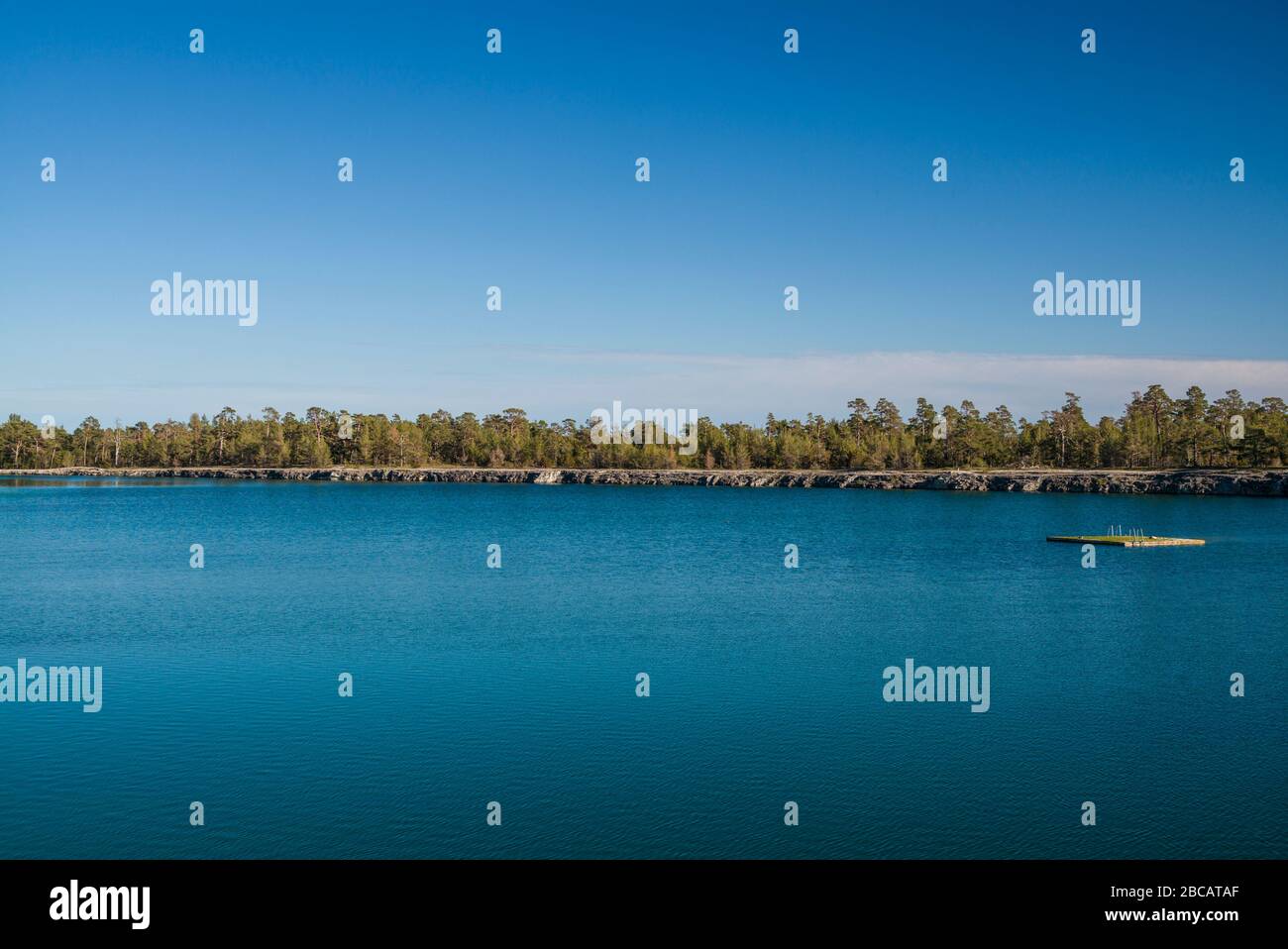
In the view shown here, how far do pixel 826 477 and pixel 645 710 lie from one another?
439 ft

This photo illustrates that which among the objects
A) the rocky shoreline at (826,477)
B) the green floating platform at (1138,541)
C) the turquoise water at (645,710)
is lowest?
the turquoise water at (645,710)

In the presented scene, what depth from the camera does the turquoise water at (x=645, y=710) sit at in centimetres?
1480

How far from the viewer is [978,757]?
18.1m

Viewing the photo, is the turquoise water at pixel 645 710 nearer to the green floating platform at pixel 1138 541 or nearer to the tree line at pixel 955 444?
the green floating platform at pixel 1138 541

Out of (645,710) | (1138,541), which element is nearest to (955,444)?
(1138,541)
